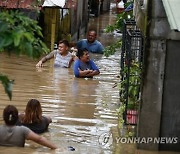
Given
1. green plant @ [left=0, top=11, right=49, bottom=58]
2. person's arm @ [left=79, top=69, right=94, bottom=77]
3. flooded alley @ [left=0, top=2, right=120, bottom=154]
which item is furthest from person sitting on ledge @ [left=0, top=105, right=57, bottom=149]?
person's arm @ [left=79, top=69, right=94, bottom=77]

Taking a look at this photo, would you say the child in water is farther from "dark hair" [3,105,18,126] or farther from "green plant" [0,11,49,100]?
"green plant" [0,11,49,100]

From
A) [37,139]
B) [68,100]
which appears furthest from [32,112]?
[68,100]

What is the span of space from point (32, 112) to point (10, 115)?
3.33ft

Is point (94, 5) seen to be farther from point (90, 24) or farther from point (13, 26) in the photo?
point (13, 26)

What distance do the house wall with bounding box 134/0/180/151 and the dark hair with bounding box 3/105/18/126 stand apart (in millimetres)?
1873

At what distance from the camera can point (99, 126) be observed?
10625 millimetres

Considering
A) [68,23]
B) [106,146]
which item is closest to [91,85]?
[106,146]

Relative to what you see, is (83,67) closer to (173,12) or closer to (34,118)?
(34,118)

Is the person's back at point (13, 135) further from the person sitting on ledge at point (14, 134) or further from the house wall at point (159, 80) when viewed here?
the house wall at point (159, 80)

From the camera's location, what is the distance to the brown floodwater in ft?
31.0

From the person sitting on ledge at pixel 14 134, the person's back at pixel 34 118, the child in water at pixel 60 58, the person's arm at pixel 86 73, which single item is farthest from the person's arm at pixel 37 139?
the child in water at pixel 60 58

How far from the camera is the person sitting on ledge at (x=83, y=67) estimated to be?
49.7 ft

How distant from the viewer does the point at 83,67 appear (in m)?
15.4

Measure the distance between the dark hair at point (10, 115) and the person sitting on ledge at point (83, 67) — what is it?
21.1 feet
